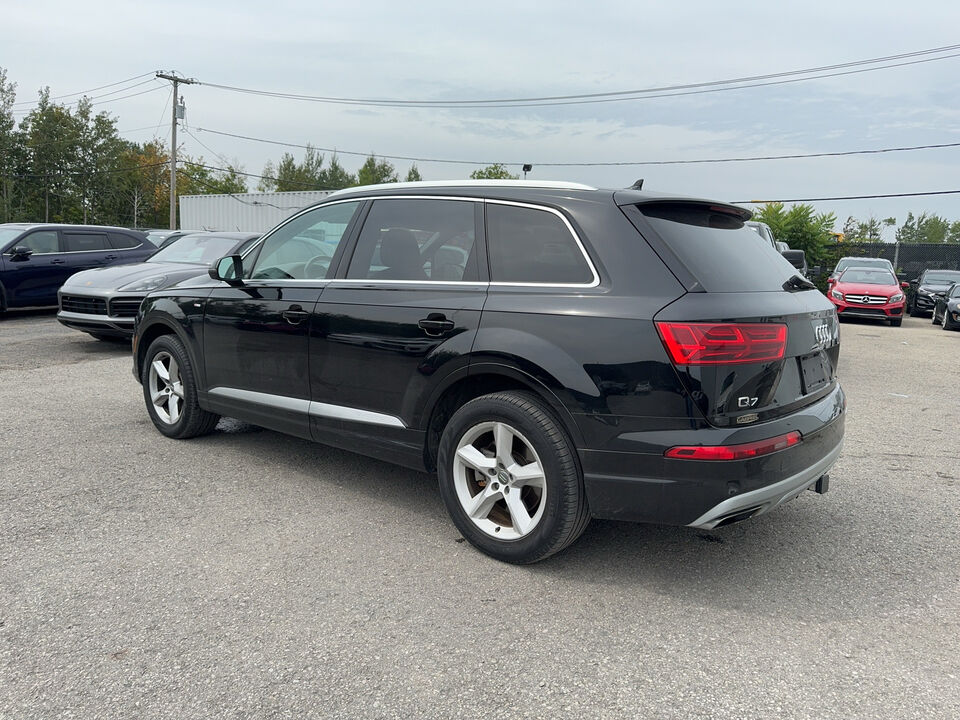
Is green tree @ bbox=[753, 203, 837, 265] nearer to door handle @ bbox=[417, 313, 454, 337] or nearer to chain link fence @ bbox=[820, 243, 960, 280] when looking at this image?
chain link fence @ bbox=[820, 243, 960, 280]

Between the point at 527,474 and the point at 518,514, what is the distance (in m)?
0.20

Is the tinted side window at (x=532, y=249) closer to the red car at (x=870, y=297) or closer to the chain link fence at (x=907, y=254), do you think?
the red car at (x=870, y=297)

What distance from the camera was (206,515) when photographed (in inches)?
158

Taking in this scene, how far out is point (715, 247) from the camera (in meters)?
3.43

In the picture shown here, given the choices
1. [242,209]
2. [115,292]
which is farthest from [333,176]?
[115,292]

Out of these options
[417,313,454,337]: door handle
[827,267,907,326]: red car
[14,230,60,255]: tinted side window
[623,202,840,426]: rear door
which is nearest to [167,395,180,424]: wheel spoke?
[417,313,454,337]: door handle

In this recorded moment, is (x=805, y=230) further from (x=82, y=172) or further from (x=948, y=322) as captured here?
(x=82, y=172)

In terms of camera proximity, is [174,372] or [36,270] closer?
[174,372]

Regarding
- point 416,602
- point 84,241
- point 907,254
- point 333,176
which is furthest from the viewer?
point 333,176

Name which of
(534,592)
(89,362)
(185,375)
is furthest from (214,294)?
(89,362)

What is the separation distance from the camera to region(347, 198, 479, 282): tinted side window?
12.5 feet

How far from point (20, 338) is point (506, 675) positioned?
10.8 meters

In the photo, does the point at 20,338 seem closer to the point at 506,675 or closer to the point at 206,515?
the point at 206,515

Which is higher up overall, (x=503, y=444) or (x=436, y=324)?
(x=436, y=324)
